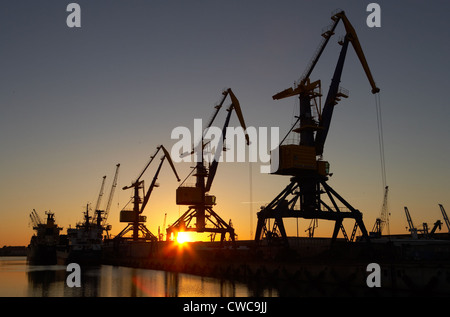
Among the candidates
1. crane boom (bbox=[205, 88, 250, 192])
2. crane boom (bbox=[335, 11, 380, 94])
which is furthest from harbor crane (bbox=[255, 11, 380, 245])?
crane boom (bbox=[205, 88, 250, 192])

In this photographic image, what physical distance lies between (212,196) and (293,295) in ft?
198

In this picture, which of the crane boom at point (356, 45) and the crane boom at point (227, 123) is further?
the crane boom at point (227, 123)

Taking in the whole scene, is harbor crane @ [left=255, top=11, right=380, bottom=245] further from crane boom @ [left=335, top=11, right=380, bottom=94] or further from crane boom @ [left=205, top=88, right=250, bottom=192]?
crane boom @ [left=205, top=88, right=250, bottom=192]

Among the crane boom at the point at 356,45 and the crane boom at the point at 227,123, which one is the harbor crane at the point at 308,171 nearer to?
the crane boom at the point at 356,45

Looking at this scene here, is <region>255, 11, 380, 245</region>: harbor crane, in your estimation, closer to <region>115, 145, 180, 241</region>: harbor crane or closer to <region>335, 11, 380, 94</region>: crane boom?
<region>335, 11, 380, 94</region>: crane boom

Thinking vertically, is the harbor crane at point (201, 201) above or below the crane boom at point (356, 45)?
below

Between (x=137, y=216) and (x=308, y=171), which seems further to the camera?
(x=137, y=216)

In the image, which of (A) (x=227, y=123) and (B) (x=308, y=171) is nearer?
(B) (x=308, y=171)

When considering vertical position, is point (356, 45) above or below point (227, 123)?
above

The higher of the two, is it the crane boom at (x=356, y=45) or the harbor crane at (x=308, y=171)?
the crane boom at (x=356, y=45)

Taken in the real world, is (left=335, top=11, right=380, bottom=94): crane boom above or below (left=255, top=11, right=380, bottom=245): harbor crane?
above

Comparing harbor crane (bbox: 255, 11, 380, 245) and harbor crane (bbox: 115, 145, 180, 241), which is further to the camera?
harbor crane (bbox: 115, 145, 180, 241)

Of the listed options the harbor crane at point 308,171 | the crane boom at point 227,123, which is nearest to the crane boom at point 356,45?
the harbor crane at point 308,171
